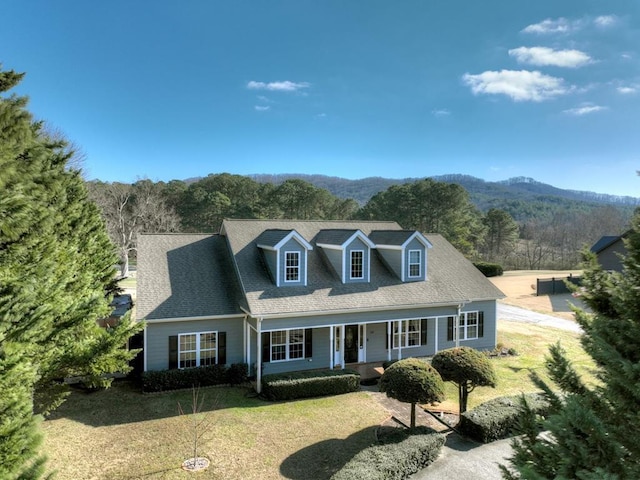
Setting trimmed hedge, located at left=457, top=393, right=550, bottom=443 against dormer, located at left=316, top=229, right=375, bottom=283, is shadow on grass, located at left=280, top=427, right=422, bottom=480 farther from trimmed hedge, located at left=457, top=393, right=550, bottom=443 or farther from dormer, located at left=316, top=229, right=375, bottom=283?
dormer, located at left=316, top=229, right=375, bottom=283

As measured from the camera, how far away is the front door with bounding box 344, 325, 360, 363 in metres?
18.6

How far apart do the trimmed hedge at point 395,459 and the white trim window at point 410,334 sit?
8123 mm

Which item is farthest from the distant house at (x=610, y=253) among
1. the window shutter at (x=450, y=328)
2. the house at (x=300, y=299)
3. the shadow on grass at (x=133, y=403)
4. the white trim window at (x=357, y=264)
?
the shadow on grass at (x=133, y=403)

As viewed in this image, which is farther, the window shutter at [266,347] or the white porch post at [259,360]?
the window shutter at [266,347]

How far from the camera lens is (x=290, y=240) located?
17.7m

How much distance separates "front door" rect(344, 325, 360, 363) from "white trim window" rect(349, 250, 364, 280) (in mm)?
2468

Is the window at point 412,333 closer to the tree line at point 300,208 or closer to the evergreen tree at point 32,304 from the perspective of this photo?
the evergreen tree at point 32,304

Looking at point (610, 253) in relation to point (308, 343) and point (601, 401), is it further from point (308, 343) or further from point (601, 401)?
point (601, 401)

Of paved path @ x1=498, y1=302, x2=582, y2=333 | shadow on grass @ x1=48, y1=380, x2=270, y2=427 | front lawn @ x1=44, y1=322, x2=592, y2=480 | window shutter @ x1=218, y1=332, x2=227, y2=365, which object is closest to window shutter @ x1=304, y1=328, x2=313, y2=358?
front lawn @ x1=44, y1=322, x2=592, y2=480

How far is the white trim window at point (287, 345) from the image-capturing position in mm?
17094

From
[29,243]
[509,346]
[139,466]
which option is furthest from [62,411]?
[509,346]

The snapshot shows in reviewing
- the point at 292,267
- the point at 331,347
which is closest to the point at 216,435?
the point at 331,347

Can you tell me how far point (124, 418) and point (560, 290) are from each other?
40.4 meters

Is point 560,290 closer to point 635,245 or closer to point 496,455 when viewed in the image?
point 496,455
